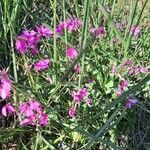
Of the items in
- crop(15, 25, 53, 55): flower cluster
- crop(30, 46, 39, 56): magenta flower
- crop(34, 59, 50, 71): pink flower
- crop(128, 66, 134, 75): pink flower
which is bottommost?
crop(128, 66, 134, 75): pink flower

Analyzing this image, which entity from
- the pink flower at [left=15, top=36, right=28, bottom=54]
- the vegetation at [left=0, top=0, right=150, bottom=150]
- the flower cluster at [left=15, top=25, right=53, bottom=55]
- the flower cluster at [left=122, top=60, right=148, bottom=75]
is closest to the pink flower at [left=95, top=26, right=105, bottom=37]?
the vegetation at [left=0, top=0, right=150, bottom=150]

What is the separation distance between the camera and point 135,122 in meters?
1.61

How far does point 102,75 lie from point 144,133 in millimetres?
290

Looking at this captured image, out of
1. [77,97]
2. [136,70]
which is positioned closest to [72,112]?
[77,97]

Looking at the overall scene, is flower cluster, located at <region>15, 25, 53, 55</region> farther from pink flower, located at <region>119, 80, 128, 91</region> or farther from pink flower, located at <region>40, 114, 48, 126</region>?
pink flower, located at <region>119, 80, 128, 91</region>

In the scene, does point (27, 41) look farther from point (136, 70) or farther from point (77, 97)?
point (136, 70)

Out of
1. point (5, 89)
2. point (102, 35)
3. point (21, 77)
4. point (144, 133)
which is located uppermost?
point (5, 89)

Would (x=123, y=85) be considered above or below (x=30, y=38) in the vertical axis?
below

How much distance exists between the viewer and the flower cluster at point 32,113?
1.26 metres

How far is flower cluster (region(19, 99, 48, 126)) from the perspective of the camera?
1.26 meters

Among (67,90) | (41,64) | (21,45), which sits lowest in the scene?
(67,90)

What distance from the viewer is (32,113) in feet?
4.20

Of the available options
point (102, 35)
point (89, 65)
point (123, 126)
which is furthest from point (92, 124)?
point (102, 35)

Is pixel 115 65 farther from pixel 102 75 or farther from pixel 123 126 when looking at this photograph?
pixel 123 126
